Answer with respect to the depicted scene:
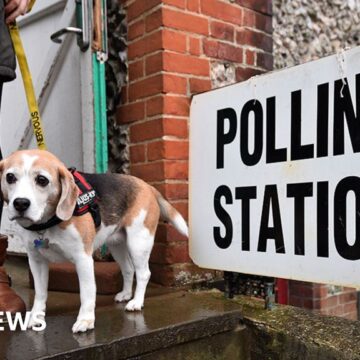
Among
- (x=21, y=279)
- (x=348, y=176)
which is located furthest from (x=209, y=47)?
(x=21, y=279)

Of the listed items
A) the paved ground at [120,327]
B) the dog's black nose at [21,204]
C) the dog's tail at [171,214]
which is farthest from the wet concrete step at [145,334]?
the dog's black nose at [21,204]

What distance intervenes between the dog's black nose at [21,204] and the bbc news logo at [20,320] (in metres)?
0.50

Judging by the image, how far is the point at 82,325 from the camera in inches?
67.2

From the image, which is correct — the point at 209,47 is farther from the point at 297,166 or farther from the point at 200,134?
the point at 297,166

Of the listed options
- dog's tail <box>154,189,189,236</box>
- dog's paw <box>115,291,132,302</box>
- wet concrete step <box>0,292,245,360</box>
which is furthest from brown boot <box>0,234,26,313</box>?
dog's tail <box>154,189,189,236</box>

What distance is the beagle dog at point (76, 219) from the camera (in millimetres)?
1597

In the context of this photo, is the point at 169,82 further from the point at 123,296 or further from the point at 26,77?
the point at 123,296

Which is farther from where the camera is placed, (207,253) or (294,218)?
(207,253)

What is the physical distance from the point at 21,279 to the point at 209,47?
1.75m

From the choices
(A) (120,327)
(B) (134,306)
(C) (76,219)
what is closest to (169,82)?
(C) (76,219)

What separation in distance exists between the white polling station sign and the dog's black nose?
90 centimetres

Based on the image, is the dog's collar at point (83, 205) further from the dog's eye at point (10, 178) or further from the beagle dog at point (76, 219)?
the dog's eye at point (10, 178)

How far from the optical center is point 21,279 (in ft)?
9.34

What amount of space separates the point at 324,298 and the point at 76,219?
91.5 inches
